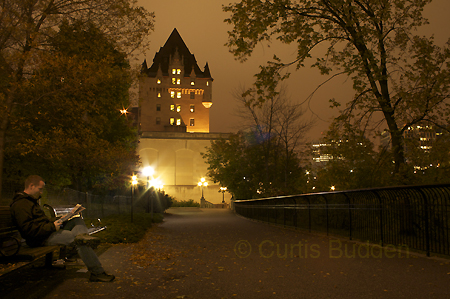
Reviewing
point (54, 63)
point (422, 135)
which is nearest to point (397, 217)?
point (422, 135)

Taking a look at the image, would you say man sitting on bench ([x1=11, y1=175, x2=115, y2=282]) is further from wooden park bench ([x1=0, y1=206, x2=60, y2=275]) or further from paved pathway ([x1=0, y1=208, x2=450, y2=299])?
paved pathway ([x1=0, y1=208, x2=450, y2=299])

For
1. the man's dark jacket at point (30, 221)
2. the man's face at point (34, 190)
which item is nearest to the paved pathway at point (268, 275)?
the man's dark jacket at point (30, 221)

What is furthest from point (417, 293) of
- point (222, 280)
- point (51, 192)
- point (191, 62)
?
point (191, 62)

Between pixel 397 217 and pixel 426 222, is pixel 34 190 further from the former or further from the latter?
pixel 397 217

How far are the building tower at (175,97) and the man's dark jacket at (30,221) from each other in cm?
10202

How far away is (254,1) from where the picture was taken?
13.6 meters

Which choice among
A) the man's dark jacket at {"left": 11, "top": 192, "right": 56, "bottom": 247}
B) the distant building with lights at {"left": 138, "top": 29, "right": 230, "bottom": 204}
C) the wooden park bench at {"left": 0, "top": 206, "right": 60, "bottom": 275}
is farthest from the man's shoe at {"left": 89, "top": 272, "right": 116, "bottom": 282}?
the distant building with lights at {"left": 138, "top": 29, "right": 230, "bottom": 204}

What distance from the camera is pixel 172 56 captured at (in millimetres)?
116500

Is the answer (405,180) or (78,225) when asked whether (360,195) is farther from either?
(78,225)

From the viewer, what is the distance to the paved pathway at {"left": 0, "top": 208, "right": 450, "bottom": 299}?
5.68 m

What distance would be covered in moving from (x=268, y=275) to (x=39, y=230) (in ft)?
11.4

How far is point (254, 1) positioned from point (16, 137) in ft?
36.2

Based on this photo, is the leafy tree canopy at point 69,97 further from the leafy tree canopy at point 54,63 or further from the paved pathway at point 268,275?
the paved pathway at point 268,275

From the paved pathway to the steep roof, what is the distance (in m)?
108
